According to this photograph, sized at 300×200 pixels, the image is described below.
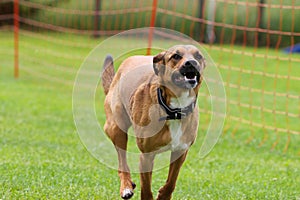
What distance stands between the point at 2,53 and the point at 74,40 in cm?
185

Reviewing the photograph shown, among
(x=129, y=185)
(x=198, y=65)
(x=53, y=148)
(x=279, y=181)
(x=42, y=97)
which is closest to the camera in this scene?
A: (x=198, y=65)

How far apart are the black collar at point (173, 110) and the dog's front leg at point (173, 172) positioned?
32 centimetres

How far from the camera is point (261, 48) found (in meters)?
18.4

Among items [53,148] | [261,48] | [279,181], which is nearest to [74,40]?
[261,48]

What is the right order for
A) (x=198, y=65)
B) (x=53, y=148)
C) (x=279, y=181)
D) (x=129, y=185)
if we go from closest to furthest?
(x=198, y=65)
(x=129, y=185)
(x=279, y=181)
(x=53, y=148)

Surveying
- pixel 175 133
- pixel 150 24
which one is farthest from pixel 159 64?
pixel 150 24

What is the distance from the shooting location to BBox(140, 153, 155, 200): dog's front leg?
14.8 ft

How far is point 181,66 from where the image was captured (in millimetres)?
4105

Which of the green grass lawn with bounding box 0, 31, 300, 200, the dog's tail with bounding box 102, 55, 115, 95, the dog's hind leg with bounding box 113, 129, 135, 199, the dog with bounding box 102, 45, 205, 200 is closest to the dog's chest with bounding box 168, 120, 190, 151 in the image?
the dog with bounding box 102, 45, 205, 200

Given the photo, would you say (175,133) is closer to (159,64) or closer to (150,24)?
(159,64)

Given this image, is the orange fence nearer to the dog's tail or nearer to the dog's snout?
the dog's tail

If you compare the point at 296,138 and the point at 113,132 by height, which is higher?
the point at 113,132

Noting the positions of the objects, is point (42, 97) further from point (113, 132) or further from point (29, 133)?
point (113, 132)

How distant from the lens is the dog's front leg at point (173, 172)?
4.59m
